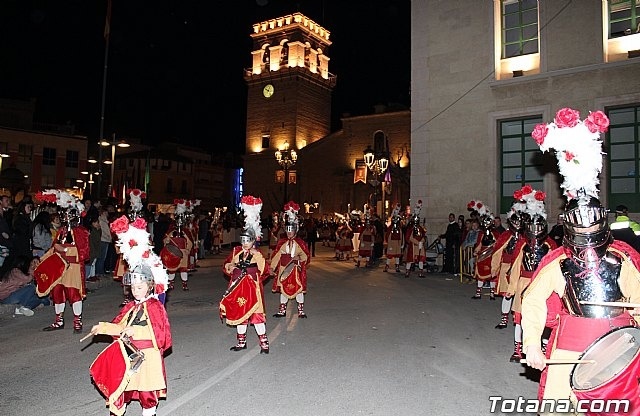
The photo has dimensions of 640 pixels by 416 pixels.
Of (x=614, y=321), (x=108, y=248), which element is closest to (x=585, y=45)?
(x=614, y=321)

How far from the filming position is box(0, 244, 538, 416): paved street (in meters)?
4.95

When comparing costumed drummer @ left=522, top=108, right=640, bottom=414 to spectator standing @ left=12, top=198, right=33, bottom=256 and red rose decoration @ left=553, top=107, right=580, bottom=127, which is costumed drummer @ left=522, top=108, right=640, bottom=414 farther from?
spectator standing @ left=12, top=198, right=33, bottom=256

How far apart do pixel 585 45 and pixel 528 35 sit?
217cm

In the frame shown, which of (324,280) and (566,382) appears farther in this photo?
(324,280)

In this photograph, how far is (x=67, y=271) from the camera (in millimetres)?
7973

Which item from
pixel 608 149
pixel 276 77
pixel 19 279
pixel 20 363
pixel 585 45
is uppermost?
pixel 276 77

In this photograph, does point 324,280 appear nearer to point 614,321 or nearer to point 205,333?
point 205,333

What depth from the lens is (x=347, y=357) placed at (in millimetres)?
6648

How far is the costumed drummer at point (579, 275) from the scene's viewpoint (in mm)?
3324

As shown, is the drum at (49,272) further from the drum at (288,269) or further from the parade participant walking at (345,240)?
the parade participant walking at (345,240)

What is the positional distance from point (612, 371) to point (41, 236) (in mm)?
10938

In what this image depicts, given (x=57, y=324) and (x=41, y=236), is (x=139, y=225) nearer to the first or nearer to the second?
(x=57, y=324)

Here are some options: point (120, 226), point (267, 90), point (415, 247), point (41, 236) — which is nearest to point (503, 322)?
point (120, 226)

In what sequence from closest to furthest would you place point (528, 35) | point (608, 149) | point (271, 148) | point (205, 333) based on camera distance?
1. point (205, 333)
2. point (608, 149)
3. point (528, 35)
4. point (271, 148)
